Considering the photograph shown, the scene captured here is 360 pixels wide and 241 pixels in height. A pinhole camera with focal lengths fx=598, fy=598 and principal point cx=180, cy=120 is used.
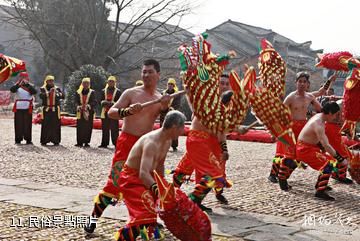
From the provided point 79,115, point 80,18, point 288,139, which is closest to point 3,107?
point 80,18

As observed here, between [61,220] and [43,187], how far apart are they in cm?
214

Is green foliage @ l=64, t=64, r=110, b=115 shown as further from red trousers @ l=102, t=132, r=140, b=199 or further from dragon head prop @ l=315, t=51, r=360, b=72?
red trousers @ l=102, t=132, r=140, b=199

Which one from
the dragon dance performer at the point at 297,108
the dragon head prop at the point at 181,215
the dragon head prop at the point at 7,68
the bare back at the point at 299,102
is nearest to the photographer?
the dragon head prop at the point at 181,215

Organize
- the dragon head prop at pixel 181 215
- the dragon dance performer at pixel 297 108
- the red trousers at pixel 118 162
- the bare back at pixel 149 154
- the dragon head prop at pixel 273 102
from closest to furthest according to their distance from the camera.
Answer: the dragon head prop at pixel 181 215 < the bare back at pixel 149 154 < the dragon head prop at pixel 273 102 < the red trousers at pixel 118 162 < the dragon dance performer at pixel 297 108

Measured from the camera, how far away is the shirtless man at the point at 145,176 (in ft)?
14.4

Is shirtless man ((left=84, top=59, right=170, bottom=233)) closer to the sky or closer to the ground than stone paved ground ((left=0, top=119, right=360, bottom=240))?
closer to the sky

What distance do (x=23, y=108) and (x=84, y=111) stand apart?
1.41 m

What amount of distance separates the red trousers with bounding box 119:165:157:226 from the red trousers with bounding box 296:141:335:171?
3690 mm

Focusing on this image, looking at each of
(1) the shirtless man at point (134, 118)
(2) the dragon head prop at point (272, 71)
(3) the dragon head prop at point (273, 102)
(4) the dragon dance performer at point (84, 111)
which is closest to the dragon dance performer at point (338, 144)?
(2) the dragon head prop at point (272, 71)

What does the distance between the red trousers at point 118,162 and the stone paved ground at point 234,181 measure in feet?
1.26

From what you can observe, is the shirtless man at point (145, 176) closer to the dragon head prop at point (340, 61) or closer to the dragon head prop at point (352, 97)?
the dragon head prop at point (340, 61)

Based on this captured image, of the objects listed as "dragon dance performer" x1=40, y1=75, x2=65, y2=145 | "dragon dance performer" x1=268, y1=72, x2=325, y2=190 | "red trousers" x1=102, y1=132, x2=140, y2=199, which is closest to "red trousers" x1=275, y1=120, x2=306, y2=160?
"dragon dance performer" x1=268, y1=72, x2=325, y2=190

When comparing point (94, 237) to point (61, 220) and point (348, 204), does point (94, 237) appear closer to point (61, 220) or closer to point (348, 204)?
point (61, 220)

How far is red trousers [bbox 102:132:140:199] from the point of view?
5348mm
